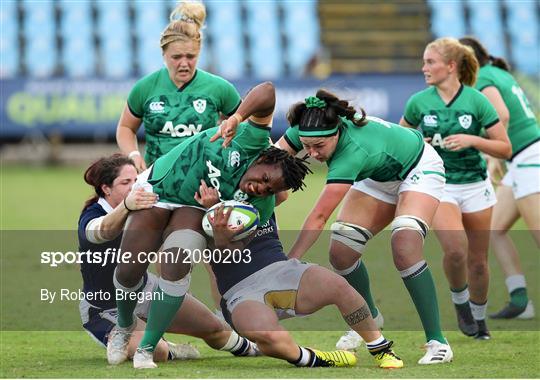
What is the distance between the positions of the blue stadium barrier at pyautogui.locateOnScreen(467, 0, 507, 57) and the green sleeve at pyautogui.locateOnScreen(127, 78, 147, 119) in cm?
1962

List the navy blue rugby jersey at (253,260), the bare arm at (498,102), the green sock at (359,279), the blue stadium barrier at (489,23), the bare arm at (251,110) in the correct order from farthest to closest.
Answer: the blue stadium barrier at (489,23), the bare arm at (498,102), the green sock at (359,279), the navy blue rugby jersey at (253,260), the bare arm at (251,110)

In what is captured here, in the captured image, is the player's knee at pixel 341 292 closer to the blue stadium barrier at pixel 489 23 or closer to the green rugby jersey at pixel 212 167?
the green rugby jersey at pixel 212 167

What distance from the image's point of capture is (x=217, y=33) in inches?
1054

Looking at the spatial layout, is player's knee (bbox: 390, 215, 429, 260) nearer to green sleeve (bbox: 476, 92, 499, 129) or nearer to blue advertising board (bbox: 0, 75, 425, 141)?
green sleeve (bbox: 476, 92, 499, 129)

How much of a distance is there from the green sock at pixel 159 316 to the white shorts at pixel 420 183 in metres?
1.46

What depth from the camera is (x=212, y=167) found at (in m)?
5.67

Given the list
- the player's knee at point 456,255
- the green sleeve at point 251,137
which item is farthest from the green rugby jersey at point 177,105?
the player's knee at point 456,255

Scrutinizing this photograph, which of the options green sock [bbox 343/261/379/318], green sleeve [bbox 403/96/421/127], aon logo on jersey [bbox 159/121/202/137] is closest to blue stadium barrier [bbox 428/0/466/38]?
green sleeve [bbox 403/96/421/127]

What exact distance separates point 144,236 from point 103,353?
1.00 metres

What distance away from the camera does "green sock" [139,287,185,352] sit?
560 centimetres

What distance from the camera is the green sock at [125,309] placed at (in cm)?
589

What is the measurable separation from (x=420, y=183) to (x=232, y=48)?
809 inches

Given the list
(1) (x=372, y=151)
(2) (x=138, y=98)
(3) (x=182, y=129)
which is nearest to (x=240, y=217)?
(1) (x=372, y=151)

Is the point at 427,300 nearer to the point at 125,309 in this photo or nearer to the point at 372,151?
the point at 372,151
